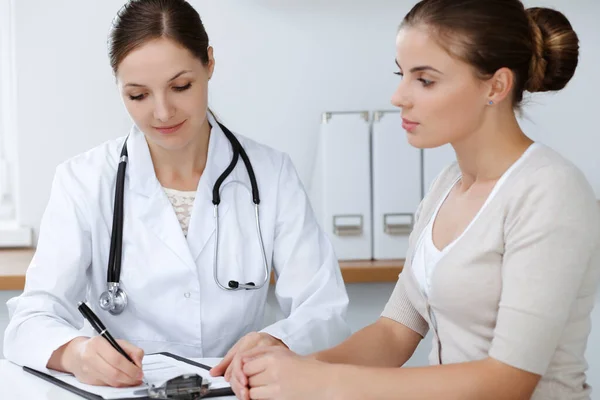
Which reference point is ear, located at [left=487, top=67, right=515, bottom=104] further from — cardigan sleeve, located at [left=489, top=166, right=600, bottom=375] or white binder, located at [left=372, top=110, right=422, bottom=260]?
white binder, located at [left=372, top=110, right=422, bottom=260]

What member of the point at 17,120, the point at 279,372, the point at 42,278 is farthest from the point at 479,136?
the point at 17,120

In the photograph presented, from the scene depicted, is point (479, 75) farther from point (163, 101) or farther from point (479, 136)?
point (163, 101)

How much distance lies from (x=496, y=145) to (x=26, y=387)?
861 millimetres

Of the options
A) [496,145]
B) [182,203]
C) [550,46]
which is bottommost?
[182,203]

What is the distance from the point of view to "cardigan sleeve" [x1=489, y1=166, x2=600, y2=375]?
1130 millimetres

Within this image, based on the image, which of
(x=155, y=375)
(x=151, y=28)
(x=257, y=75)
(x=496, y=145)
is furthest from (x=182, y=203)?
(x=257, y=75)

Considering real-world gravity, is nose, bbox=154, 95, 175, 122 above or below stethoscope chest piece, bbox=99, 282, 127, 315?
above

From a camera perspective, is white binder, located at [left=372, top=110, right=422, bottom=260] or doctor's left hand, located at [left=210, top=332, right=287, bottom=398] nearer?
doctor's left hand, located at [left=210, top=332, right=287, bottom=398]

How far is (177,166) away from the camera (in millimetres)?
1822

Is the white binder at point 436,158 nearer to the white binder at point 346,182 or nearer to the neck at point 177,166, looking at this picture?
the white binder at point 346,182

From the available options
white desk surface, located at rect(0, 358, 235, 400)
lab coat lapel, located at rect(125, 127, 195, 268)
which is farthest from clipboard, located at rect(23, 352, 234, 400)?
lab coat lapel, located at rect(125, 127, 195, 268)

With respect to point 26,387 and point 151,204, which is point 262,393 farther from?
point 151,204

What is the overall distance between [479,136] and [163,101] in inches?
25.6

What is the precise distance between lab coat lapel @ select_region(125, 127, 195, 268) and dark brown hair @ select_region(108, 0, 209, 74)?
0.66ft
